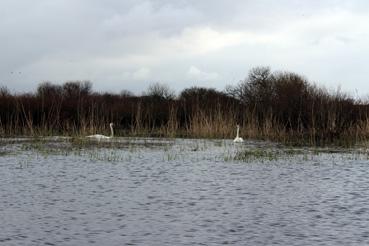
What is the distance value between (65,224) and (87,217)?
52 centimetres

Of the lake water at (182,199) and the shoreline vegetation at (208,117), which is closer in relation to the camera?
the lake water at (182,199)

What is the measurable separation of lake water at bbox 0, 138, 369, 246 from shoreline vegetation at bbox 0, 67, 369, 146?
6852 mm

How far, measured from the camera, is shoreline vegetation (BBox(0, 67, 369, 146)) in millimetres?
24281

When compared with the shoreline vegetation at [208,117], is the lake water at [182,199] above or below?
below

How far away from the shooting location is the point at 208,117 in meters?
26.2

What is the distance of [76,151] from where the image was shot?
18.3 metres

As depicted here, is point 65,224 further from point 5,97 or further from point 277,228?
point 5,97

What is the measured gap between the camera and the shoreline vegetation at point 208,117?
2428 cm

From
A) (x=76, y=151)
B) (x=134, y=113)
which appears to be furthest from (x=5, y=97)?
(x=76, y=151)

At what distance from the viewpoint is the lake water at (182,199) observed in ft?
23.3

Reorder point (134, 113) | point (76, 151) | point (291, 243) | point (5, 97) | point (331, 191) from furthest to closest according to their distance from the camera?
point (134, 113), point (5, 97), point (76, 151), point (331, 191), point (291, 243)

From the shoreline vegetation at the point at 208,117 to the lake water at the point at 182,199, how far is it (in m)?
6.85

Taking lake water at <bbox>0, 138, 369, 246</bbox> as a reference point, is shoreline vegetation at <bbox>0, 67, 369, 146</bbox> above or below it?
above

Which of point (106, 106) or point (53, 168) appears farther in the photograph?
point (106, 106)
